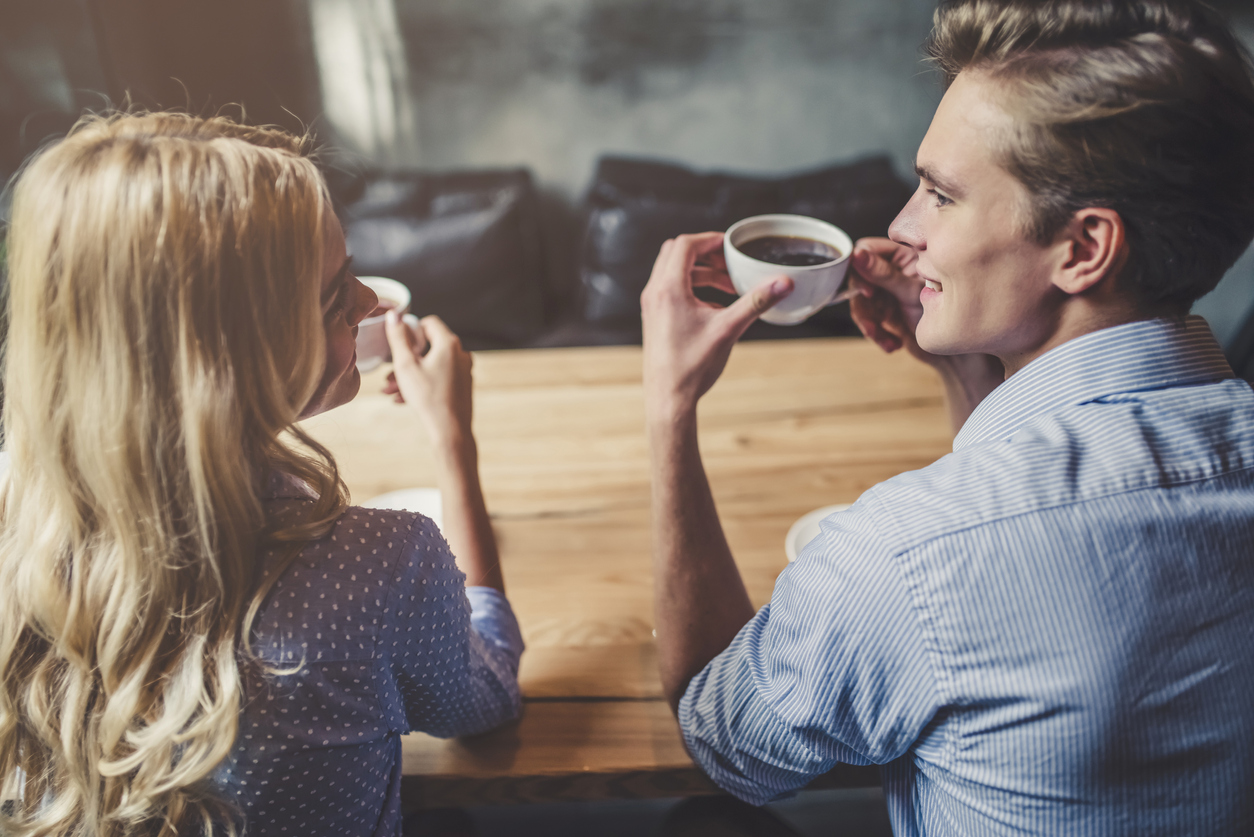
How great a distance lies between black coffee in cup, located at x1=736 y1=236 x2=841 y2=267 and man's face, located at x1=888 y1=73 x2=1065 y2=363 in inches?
5.6

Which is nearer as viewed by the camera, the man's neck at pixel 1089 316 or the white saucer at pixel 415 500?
the man's neck at pixel 1089 316

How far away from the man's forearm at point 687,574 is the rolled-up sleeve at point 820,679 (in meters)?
0.04

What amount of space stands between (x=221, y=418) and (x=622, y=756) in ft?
1.54

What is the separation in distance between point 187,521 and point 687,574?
449mm

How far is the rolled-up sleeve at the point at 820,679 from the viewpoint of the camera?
1.75 feet

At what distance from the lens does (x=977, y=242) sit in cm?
64

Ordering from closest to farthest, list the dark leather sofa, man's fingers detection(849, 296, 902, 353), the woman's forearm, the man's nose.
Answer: the man's nose, the woman's forearm, man's fingers detection(849, 296, 902, 353), the dark leather sofa

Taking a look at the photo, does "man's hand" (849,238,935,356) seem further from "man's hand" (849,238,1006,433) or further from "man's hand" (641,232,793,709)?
"man's hand" (641,232,793,709)

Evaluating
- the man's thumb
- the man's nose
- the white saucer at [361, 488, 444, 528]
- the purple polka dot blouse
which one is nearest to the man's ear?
the man's nose

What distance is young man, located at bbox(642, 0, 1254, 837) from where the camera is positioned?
19.4 inches

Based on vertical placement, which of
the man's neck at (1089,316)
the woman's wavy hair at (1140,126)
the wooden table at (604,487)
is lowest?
the wooden table at (604,487)

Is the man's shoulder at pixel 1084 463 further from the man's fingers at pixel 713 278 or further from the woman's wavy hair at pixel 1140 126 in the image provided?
the man's fingers at pixel 713 278

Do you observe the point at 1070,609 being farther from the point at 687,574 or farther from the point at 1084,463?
the point at 687,574

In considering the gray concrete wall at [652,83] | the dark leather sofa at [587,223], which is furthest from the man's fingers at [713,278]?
the gray concrete wall at [652,83]
